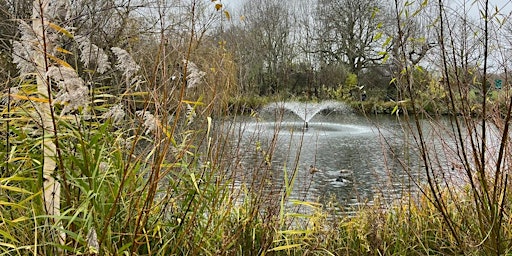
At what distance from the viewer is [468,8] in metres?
2.13

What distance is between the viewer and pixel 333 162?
26.7ft

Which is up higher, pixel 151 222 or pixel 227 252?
pixel 151 222

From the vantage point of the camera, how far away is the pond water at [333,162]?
118 inches

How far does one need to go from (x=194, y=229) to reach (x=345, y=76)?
18666mm

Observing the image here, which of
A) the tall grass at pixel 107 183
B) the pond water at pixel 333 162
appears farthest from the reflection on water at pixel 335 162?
the tall grass at pixel 107 183

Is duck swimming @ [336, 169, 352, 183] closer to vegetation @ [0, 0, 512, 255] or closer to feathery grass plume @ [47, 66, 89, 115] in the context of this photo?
vegetation @ [0, 0, 512, 255]

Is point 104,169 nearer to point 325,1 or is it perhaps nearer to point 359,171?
point 359,171

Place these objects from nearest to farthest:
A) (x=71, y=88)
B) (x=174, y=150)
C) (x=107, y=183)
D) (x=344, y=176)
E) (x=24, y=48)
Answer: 1. (x=71, y=88)
2. (x=24, y=48)
3. (x=107, y=183)
4. (x=174, y=150)
5. (x=344, y=176)

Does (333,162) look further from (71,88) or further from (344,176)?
(71,88)

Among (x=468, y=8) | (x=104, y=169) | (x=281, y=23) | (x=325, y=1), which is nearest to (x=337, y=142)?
(x=468, y=8)

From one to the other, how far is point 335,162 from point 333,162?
0.04 m

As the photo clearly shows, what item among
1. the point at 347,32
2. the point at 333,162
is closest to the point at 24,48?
the point at 333,162

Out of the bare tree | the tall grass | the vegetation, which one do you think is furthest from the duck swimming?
the bare tree

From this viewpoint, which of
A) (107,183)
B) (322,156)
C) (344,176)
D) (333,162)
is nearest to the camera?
(107,183)
